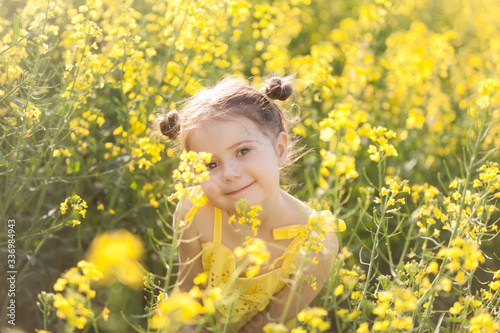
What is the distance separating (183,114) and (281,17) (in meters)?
2.70

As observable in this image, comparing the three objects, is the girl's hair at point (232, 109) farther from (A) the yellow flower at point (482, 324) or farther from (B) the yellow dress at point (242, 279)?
(A) the yellow flower at point (482, 324)

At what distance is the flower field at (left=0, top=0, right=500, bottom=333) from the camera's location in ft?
5.12

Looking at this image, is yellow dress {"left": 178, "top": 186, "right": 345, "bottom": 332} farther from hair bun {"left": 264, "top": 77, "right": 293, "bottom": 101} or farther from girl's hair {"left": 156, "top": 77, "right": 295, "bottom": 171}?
hair bun {"left": 264, "top": 77, "right": 293, "bottom": 101}

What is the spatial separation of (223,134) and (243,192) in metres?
0.22

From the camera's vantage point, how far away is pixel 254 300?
2.33 meters

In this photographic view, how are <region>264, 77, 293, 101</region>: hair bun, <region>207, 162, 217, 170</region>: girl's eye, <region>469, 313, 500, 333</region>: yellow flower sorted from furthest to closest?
<region>264, 77, 293, 101</region>: hair bun
<region>207, 162, 217, 170</region>: girl's eye
<region>469, 313, 500, 333</region>: yellow flower

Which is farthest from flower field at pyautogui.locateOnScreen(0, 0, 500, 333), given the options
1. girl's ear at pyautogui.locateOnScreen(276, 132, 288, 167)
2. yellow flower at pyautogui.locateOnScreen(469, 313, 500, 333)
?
girl's ear at pyautogui.locateOnScreen(276, 132, 288, 167)

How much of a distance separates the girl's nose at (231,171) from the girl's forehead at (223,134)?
0.07 m

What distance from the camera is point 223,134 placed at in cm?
209

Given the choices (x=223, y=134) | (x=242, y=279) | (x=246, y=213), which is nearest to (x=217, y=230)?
(x=242, y=279)

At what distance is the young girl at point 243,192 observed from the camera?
81.8 inches

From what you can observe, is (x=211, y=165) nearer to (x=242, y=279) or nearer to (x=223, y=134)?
(x=223, y=134)

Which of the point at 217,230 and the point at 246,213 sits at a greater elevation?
the point at 246,213

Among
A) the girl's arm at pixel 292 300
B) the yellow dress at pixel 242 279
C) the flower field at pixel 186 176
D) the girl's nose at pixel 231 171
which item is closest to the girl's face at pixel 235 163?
the girl's nose at pixel 231 171
